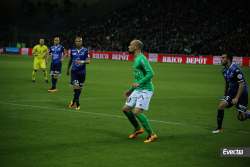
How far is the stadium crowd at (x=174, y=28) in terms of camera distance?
4072 cm

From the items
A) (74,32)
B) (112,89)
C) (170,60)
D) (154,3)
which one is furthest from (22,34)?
(112,89)

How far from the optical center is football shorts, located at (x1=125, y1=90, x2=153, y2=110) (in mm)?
6367

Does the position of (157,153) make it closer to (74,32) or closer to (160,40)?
(160,40)

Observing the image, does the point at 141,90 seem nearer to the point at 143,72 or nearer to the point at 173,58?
the point at 143,72

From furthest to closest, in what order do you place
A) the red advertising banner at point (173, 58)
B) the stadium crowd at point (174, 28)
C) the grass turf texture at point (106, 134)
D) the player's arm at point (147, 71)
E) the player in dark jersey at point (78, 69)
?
the stadium crowd at point (174, 28) → the red advertising banner at point (173, 58) → the player in dark jersey at point (78, 69) → the player's arm at point (147, 71) → the grass turf texture at point (106, 134)

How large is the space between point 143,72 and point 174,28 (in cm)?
4162

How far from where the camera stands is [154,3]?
55.4 meters

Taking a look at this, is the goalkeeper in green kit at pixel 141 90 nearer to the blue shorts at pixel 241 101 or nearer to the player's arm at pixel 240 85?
the player's arm at pixel 240 85

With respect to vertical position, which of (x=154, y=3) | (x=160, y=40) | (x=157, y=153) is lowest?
(x=157, y=153)

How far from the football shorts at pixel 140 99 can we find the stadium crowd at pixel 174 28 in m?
33.1

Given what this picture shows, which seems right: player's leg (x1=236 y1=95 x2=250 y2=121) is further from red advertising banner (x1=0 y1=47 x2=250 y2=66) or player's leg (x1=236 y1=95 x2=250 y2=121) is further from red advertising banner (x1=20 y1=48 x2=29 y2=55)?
red advertising banner (x1=20 y1=48 x2=29 y2=55)

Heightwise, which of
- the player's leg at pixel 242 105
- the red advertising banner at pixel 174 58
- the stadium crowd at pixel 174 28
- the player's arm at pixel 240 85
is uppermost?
the stadium crowd at pixel 174 28

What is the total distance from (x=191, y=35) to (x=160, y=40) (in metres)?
4.42

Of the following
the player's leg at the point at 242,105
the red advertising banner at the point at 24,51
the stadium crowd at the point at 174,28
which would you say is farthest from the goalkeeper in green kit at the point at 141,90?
the red advertising banner at the point at 24,51
